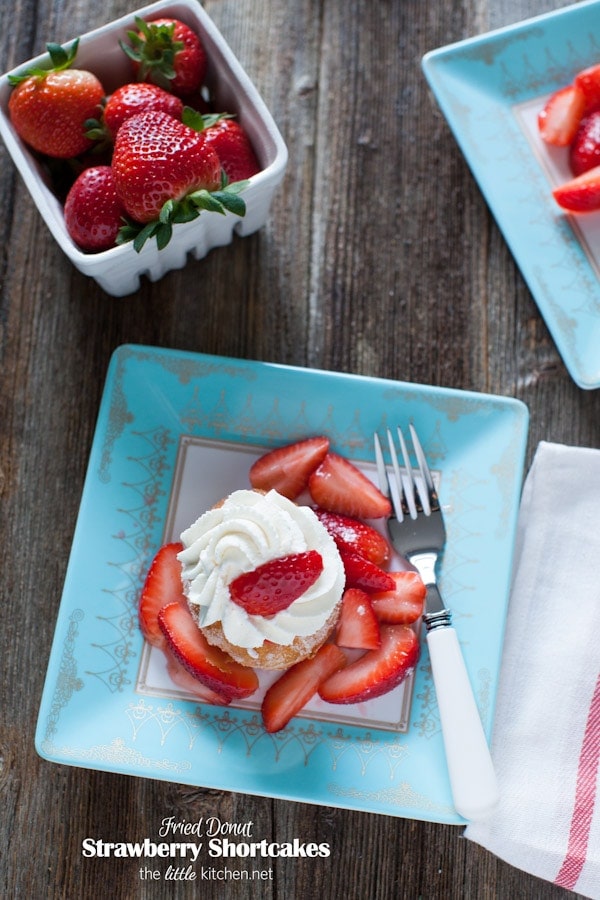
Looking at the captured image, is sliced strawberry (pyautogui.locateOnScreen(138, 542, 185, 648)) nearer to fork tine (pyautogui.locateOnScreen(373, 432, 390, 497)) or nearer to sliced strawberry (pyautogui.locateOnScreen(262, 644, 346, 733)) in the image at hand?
sliced strawberry (pyautogui.locateOnScreen(262, 644, 346, 733))

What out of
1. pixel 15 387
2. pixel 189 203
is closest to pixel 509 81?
pixel 189 203

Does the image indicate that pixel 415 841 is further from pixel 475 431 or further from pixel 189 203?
pixel 189 203

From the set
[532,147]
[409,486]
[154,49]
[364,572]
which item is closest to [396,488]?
[409,486]

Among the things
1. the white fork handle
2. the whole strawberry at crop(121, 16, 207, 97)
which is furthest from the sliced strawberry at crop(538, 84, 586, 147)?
the white fork handle

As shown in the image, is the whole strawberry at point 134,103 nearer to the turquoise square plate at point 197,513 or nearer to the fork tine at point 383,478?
the turquoise square plate at point 197,513

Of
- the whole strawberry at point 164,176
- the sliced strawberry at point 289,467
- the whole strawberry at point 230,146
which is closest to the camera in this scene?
the whole strawberry at point 164,176

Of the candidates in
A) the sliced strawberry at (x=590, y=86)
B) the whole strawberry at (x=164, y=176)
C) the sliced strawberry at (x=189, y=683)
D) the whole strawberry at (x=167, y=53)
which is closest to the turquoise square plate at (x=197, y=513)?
the sliced strawberry at (x=189, y=683)
